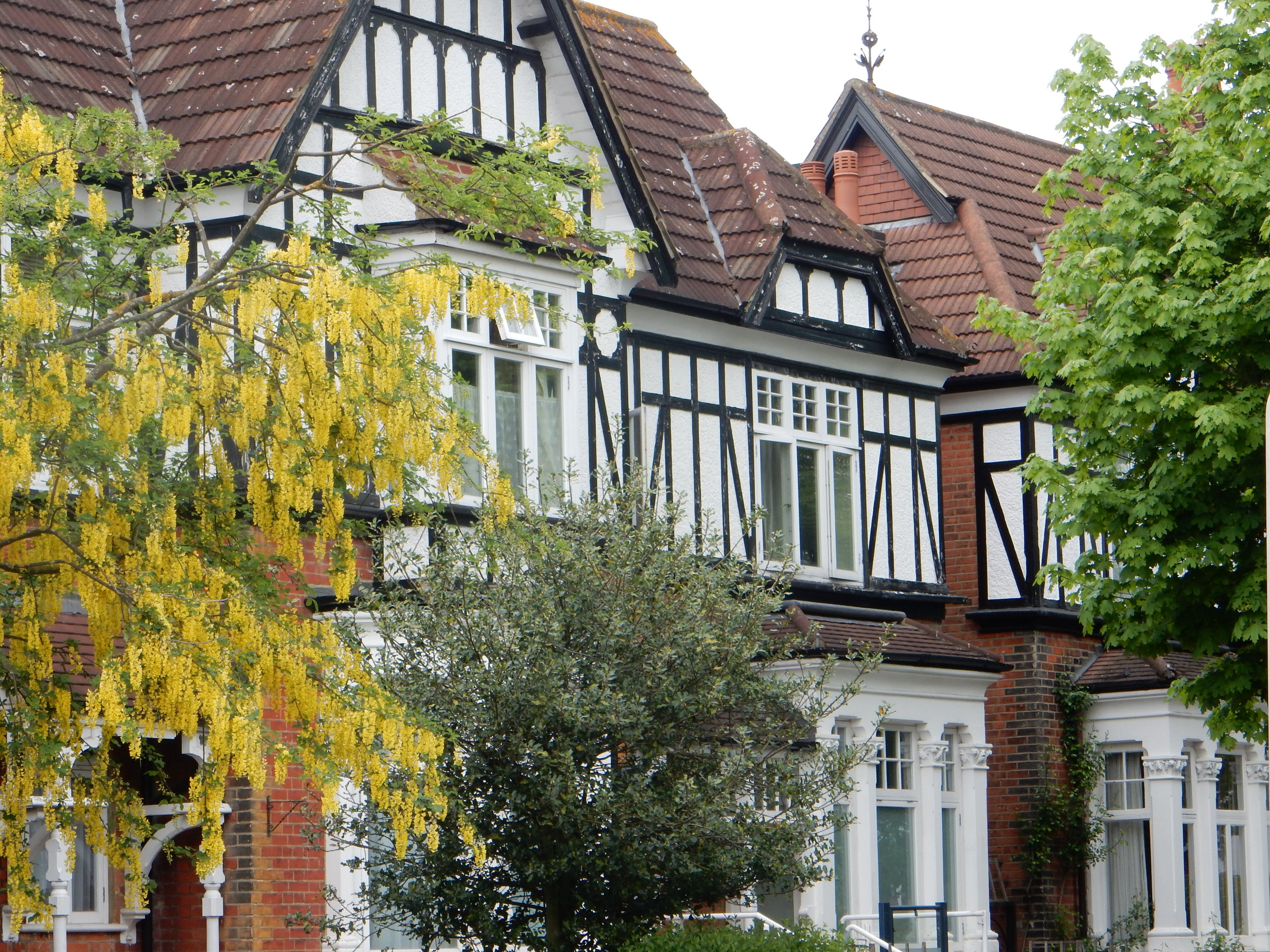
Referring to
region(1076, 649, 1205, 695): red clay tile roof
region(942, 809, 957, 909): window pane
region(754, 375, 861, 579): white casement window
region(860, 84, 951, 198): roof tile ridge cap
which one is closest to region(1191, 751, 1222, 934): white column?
region(1076, 649, 1205, 695): red clay tile roof

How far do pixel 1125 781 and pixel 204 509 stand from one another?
16628mm

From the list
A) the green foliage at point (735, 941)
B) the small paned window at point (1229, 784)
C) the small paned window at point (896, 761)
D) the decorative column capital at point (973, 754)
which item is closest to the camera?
the green foliage at point (735, 941)

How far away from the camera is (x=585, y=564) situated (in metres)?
15.3

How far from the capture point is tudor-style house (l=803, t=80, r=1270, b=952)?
87.6 feet

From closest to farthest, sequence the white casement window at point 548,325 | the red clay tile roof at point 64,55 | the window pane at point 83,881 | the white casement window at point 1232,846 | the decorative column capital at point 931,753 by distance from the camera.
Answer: the window pane at point 83,881 → the red clay tile roof at point 64,55 → the white casement window at point 548,325 → the decorative column capital at point 931,753 → the white casement window at point 1232,846

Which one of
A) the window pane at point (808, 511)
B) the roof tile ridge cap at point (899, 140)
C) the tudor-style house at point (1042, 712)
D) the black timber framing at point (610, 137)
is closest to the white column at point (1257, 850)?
the tudor-style house at point (1042, 712)

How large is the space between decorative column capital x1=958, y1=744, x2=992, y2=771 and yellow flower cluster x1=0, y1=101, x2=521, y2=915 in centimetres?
1247

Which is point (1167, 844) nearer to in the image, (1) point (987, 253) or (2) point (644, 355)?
(1) point (987, 253)

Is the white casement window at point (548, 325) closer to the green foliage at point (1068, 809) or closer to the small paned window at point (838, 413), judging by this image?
the small paned window at point (838, 413)

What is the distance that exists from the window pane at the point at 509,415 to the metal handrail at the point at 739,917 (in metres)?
4.59

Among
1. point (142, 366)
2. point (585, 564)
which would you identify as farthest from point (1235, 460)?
point (142, 366)

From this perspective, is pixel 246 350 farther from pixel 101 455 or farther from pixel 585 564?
pixel 585 564

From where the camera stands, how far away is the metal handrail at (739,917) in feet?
59.5

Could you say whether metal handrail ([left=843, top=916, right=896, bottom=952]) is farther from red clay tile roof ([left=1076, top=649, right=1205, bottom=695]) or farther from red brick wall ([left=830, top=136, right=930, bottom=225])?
red brick wall ([left=830, top=136, right=930, bottom=225])
